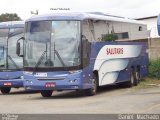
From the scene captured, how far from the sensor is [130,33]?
28625 millimetres

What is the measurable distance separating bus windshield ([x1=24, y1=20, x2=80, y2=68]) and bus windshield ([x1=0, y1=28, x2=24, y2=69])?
411 centimetres

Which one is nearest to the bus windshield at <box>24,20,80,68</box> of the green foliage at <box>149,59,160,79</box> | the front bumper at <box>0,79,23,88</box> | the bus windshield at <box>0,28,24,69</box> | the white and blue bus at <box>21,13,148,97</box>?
the white and blue bus at <box>21,13,148,97</box>

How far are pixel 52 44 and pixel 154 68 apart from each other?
29.7 feet

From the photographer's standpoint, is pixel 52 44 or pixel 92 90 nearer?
pixel 52 44

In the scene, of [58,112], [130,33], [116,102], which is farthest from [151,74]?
[58,112]

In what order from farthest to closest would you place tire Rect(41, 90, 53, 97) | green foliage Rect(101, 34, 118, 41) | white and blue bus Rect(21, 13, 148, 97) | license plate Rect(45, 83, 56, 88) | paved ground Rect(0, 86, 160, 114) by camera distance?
green foliage Rect(101, 34, 118, 41)
tire Rect(41, 90, 53, 97)
license plate Rect(45, 83, 56, 88)
white and blue bus Rect(21, 13, 148, 97)
paved ground Rect(0, 86, 160, 114)

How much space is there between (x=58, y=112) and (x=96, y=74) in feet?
23.1

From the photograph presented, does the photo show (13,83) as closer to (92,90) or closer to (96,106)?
(92,90)

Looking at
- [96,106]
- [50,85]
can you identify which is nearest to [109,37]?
[50,85]

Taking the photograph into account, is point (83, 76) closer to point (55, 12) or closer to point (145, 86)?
point (55, 12)

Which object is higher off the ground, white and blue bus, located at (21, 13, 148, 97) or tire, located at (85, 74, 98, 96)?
white and blue bus, located at (21, 13, 148, 97)

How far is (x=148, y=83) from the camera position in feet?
92.3

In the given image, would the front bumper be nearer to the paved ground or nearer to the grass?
the grass

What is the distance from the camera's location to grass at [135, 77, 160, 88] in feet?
88.5
